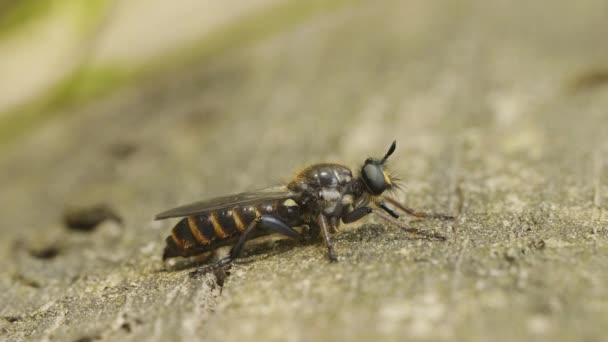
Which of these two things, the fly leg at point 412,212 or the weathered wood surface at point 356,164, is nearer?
the weathered wood surface at point 356,164

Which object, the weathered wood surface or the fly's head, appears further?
the fly's head

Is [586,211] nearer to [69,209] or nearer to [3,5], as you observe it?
[69,209]

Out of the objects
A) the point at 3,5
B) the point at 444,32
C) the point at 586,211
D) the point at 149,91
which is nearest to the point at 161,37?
the point at 149,91

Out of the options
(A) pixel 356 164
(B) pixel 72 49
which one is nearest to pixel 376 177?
(A) pixel 356 164

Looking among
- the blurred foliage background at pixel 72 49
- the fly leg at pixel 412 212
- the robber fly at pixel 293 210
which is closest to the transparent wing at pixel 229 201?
the robber fly at pixel 293 210

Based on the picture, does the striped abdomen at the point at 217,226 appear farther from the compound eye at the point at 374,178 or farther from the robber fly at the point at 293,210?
the compound eye at the point at 374,178

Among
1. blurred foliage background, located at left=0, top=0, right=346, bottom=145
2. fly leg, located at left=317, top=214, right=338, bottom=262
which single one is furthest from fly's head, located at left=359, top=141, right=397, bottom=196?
blurred foliage background, located at left=0, top=0, right=346, bottom=145

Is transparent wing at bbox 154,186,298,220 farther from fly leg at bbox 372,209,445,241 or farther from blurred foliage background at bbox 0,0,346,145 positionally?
blurred foliage background at bbox 0,0,346,145

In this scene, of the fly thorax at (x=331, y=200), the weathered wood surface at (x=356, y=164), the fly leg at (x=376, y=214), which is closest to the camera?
the weathered wood surface at (x=356, y=164)
